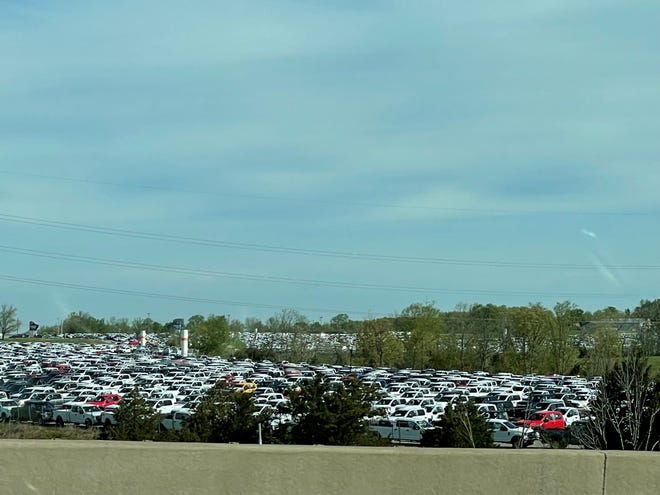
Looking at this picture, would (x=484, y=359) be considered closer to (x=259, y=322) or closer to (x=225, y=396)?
(x=259, y=322)

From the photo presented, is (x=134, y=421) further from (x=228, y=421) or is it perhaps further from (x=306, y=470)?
(x=306, y=470)

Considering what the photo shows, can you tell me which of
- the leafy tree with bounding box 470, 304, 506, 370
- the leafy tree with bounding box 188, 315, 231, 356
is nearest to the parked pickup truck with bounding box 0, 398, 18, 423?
the leafy tree with bounding box 470, 304, 506, 370

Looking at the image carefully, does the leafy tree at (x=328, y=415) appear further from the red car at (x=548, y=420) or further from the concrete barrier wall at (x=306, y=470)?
the concrete barrier wall at (x=306, y=470)

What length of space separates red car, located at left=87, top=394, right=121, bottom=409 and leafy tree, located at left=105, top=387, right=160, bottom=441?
13.2 meters

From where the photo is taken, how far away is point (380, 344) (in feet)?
363

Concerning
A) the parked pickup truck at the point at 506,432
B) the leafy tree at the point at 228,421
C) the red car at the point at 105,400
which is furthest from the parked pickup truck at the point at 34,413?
the parked pickup truck at the point at 506,432

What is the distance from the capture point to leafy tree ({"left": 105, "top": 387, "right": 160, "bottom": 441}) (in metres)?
35.2

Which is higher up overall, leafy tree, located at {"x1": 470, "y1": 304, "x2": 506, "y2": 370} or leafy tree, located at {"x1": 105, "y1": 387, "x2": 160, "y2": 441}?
leafy tree, located at {"x1": 470, "y1": 304, "x2": 506, "y2": 370}

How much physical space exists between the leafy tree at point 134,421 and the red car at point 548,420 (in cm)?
1794

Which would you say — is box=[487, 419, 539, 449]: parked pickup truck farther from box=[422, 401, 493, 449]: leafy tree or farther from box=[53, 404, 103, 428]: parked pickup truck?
box=[53, 404, 103, 428]: parked pickup truck

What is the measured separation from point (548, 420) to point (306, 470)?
43028 mm

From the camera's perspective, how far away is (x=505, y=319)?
10531 cm

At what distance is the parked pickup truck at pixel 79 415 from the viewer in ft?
162

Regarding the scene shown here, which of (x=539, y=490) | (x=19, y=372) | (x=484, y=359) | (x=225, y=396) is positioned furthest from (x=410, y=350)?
(x=539, y=490)
